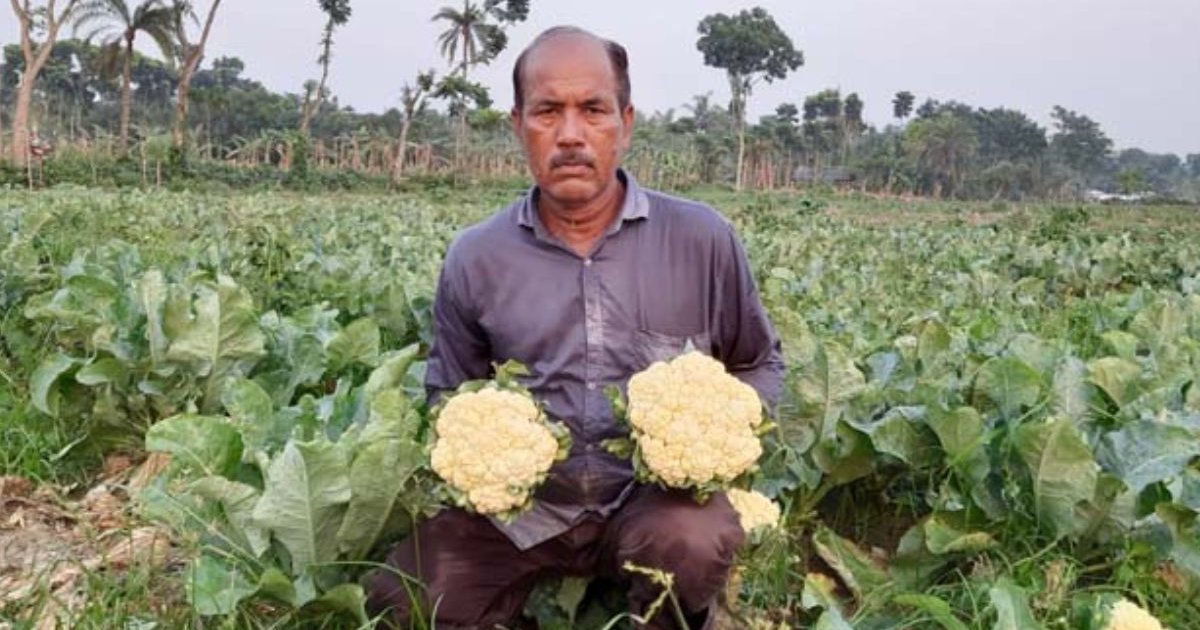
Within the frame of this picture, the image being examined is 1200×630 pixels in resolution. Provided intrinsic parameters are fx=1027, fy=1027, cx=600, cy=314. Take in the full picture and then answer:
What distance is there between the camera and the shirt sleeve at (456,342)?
86.6 inches

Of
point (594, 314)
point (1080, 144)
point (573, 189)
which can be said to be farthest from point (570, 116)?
point (1080, 144)

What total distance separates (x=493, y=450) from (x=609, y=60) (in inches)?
32.3

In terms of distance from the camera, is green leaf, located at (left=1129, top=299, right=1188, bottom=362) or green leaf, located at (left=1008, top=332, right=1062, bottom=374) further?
green leaf, located at (left=1129, top=299, right=1188, bottom=362)

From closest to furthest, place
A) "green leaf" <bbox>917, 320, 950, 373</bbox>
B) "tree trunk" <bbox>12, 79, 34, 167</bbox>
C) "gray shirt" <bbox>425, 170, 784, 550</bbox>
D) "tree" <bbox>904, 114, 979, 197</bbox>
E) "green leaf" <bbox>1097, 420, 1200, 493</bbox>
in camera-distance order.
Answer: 1. "gray shirt" <bbox>425, 170, 784, 550</bbox>
2. "green leaf" <bbox>1097, 420, 1200, 493</bbox>
3. "green leaf" <bbox>917, 320, 950, 373</bbox>
4. "tree trunk" <bbox>12, 79, 34, 167</bbox>
5. "tree" <bbox>904, 114, 979, 197</bbox>

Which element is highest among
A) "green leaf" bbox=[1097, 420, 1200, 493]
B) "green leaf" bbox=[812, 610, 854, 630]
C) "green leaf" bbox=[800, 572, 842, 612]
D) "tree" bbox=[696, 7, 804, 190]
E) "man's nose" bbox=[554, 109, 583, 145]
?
"tree" bbox=[696, 7, 804, 190]

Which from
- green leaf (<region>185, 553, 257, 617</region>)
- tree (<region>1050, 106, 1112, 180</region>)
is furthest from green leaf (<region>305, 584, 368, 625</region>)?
tree (<region>1050, 106, 1112, 180</region>)

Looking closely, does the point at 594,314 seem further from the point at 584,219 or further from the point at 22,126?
the point at 22,126

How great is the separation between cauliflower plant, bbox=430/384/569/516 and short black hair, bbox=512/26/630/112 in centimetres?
67

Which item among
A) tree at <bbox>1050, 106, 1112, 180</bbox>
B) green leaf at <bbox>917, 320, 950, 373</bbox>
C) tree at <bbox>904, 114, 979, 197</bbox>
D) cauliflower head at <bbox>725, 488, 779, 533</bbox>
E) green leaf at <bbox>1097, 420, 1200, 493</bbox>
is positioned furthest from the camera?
tree at <bbox>1050, 106, 1112, 180</bbox>

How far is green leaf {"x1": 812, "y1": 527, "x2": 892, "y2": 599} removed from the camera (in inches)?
88.7

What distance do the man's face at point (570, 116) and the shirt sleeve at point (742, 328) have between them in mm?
337

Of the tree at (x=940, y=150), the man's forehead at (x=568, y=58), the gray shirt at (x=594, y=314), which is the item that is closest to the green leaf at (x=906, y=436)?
the gray shirt at (x=594, y=314)

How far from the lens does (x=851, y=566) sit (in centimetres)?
227

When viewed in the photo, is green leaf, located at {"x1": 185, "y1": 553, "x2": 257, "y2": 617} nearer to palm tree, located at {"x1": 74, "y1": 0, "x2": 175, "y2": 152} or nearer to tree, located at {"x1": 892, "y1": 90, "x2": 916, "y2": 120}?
palm tree, located at {"x1": 74, "y1": 0, "x2": 175, "y2": 152}
